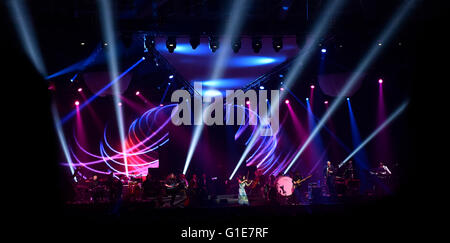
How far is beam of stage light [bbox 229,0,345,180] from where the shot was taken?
7609mm

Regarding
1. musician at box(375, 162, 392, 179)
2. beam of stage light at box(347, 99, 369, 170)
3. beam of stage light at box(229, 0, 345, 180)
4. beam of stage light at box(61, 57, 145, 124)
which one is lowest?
musician at box(375, 162, 392, 179)

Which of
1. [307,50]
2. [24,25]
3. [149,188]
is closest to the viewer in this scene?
[24,25]

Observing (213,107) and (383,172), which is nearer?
(383,172)

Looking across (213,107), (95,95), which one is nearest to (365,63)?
(213,107)

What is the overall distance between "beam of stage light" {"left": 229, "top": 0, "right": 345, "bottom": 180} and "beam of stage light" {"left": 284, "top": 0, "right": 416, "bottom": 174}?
119cm

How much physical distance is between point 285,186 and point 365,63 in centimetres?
447

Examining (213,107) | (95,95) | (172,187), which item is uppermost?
(95,95)

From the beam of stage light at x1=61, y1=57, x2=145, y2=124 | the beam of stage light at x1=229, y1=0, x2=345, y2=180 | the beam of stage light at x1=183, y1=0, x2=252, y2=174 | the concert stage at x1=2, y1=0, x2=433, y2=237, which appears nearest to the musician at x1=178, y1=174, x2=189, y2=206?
the concert stage at x1=2, y1=0, x2=433, y2=237

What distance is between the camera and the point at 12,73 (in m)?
5.21

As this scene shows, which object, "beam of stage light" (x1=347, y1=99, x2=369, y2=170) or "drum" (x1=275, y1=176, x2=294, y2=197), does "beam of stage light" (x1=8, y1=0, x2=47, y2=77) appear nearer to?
"drum" (x1=275, y1=176, x2=294, y2=197)

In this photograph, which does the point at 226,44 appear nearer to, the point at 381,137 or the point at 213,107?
the point at 213,107

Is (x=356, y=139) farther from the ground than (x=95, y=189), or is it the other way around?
(x=356, y=139)

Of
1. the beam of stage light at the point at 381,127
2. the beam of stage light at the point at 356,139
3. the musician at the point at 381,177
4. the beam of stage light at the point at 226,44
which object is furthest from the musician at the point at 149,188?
the beam of stage light at the point at 356,139

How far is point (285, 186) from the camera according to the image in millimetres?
10492
